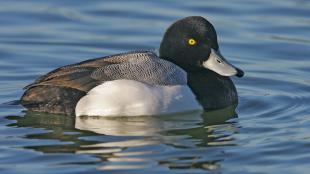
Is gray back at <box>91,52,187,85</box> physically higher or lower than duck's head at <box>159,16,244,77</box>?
lower

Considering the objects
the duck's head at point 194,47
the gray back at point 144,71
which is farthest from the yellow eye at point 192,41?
the gray back at point 144,71

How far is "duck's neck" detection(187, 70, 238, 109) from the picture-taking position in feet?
37.3

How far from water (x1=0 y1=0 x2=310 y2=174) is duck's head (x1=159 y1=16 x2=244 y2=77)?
0.57m

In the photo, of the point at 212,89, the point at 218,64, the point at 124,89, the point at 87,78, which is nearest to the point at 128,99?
the point at 124,89

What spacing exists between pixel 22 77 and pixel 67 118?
6.90ft

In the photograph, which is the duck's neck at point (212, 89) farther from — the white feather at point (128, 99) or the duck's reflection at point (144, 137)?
the white feather at point (128, 99)

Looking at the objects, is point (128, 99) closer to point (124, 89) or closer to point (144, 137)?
point (124, 89)

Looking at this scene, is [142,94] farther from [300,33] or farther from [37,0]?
[37,0]

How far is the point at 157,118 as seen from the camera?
11078 millimetres

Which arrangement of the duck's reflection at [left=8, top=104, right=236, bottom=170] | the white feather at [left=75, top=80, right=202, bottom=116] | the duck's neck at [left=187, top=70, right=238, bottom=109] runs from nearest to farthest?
the duck's reflection at [left=8, top=104, right=236, bottom=170]
the white feather at [left=75, top=80, right=202, bottom=116]
the duck's neck at [left=187, top=70, right=238, bottom=109]

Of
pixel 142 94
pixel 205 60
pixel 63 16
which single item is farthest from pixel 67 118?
pixel 63 16

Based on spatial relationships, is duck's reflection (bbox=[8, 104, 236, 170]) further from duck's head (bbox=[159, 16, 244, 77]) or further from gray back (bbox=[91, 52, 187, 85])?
duck's head (bbox=[159, 16, 244, 77])

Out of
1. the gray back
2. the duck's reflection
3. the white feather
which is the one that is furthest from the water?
the gray back

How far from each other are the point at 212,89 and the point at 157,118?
2.79ft
